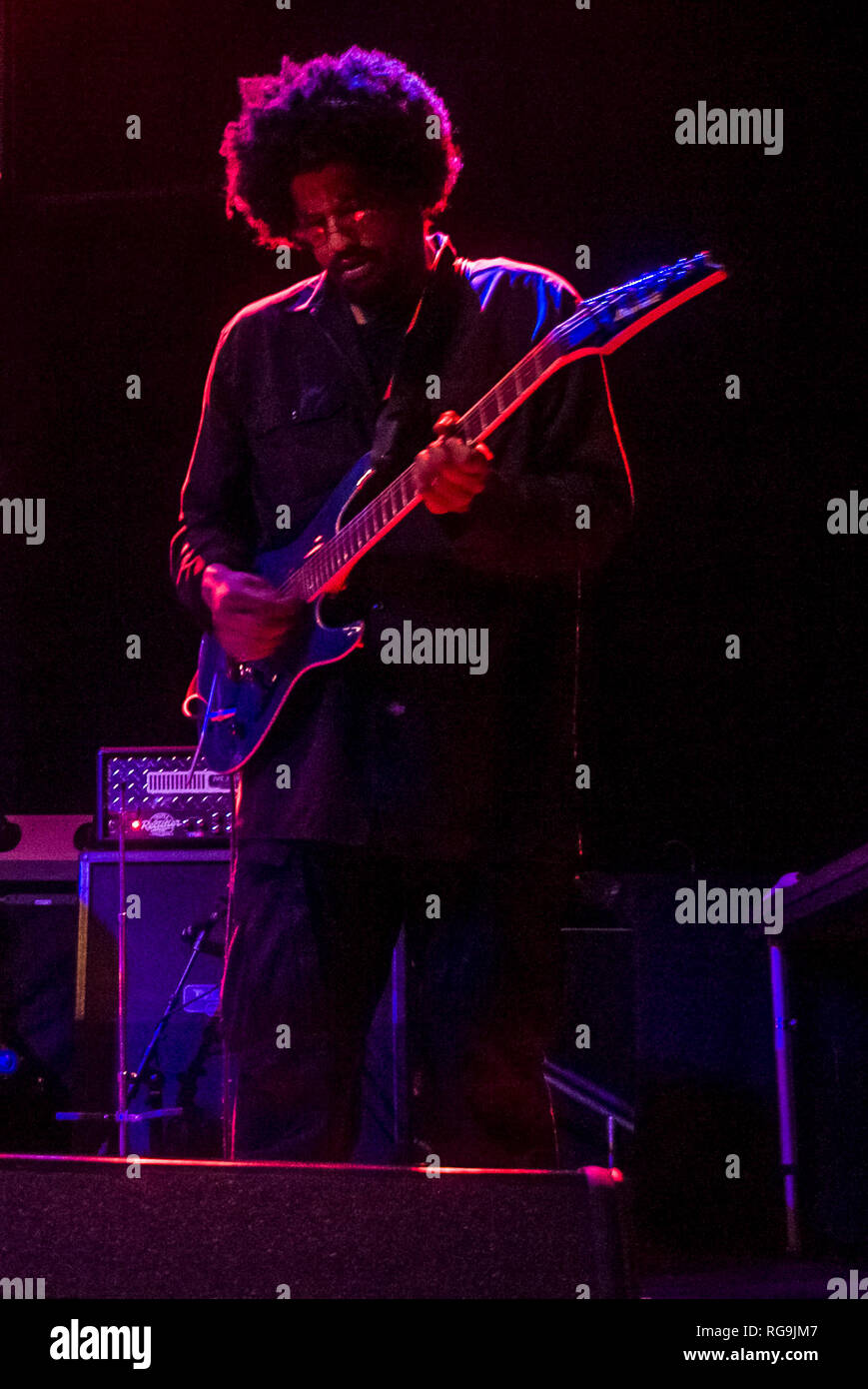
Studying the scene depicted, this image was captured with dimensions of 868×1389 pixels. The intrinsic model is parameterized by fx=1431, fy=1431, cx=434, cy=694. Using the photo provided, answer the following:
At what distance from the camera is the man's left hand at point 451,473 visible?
1.97 metres

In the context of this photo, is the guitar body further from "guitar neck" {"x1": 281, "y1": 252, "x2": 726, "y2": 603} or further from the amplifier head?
A: the amplifier head

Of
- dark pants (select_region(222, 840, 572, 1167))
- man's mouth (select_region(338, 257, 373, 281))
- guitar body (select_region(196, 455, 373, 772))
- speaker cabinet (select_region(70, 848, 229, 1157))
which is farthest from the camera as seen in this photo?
speaker cabinet (select_region(70, 848, 229, 1157))

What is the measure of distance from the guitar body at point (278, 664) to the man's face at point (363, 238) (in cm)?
29

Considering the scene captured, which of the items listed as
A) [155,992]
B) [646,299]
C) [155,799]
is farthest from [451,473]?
[155,992]

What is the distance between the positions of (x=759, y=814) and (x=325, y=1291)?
358cm

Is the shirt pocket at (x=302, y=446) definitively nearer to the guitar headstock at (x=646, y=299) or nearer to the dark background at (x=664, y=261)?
the guitar headstock at (x=646, y=299)

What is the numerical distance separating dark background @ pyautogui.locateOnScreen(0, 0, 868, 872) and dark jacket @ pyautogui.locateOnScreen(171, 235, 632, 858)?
2.26 metres

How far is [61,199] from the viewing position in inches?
209

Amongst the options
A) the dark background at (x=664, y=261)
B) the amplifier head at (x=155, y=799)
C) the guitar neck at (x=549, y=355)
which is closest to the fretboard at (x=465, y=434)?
the guitar neck at (x=549, y=355)

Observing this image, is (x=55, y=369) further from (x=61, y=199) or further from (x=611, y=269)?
(x=611, y=269)

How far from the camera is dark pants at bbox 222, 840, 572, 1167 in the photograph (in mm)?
1950

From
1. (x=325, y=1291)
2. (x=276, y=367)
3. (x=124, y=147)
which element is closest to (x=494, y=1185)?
(x=325, y=1291)

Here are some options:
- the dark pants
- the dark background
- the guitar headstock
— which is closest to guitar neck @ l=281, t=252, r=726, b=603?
the guitar headstock

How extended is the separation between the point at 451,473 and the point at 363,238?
0.55 metres
